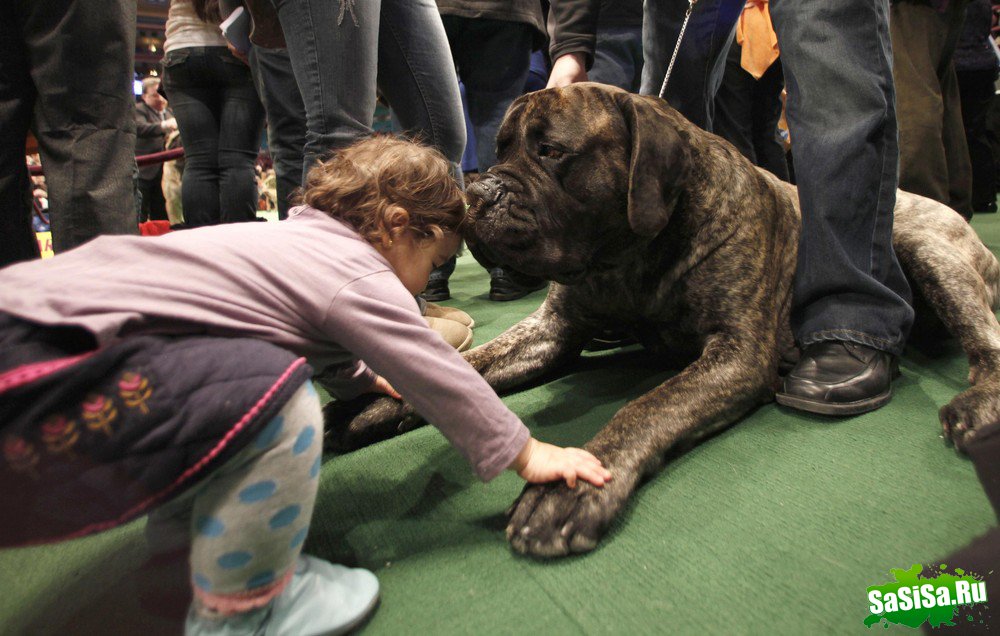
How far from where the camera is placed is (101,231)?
1.80 m

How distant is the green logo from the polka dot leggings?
0.89m

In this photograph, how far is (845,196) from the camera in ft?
5.45

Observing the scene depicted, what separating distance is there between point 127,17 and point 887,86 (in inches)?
91.7

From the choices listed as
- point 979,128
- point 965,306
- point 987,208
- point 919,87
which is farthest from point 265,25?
point 987,208

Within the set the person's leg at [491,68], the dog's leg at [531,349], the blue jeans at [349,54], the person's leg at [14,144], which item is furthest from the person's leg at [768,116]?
the person's leg at [14,144]

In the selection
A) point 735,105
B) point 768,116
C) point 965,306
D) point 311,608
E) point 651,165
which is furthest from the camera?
point 768,116

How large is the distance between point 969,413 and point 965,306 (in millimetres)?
574

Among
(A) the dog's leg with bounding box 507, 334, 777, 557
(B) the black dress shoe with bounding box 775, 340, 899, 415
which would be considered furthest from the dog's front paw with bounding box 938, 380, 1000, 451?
(A) the dog's leg with bounding box 507, 334, 777, 557

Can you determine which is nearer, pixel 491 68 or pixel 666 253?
pixel 666 253

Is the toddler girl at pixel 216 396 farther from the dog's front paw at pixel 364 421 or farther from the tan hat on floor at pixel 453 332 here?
the tan hat on floor at pixel 453 332

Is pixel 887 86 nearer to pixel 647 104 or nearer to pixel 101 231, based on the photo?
pixel 647 104

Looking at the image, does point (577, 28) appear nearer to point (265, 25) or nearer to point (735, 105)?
point (265, 25)

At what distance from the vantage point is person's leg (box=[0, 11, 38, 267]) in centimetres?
173

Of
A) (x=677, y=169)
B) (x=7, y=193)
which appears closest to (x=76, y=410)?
(x=677, y=169)
